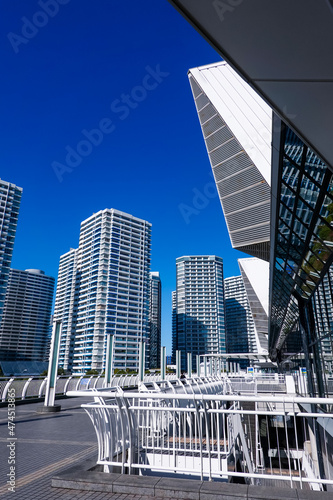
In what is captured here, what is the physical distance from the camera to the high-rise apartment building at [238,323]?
170 metres

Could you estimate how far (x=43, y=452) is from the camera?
237 inches

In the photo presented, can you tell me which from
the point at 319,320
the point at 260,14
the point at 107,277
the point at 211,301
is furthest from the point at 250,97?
the point at 211,301

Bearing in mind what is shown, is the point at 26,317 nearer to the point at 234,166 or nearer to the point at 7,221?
the point at 7,221

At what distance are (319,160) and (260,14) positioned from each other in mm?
2242

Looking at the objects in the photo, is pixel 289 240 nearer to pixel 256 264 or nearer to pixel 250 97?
pixel 250 97

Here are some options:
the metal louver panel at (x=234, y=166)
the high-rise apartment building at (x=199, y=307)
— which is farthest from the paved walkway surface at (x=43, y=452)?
the high-rise apartment building at (x=199, y=307)

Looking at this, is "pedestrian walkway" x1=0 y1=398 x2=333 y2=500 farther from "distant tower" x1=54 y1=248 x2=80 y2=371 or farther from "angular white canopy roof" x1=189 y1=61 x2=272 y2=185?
"distant tower" x1=54 y1=248 x2=80 y2=371

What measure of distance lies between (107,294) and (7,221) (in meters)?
44.5

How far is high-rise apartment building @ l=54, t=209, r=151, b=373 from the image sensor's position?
12200 centimetres

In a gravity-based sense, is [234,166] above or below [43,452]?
above

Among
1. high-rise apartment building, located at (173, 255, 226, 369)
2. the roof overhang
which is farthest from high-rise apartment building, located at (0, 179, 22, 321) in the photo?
the roof overhang

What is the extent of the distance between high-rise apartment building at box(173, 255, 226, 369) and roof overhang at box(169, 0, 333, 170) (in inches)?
6364

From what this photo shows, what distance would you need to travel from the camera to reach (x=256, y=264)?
4606 cm

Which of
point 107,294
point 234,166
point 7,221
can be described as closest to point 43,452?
point 234,166
